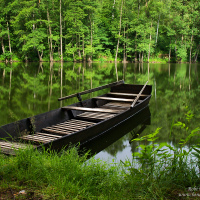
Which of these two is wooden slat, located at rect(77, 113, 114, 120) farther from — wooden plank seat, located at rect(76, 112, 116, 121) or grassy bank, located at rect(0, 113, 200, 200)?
grassy bank, located at rect(0, 113, 200, 200)

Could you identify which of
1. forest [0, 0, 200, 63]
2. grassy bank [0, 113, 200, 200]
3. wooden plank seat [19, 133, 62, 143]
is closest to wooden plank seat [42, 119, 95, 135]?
wooden plank seat [19, 133, 62, 143]

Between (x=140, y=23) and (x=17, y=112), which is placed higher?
(x=140, y=23)

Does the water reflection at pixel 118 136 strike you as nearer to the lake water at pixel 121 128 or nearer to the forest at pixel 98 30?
the lake water at pixel 121 128

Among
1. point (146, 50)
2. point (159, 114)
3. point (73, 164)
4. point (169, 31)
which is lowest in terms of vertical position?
point (159, 114)

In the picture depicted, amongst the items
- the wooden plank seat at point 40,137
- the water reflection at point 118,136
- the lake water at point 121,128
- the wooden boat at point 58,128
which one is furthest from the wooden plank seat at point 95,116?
the wooden plank seat at point 40,137

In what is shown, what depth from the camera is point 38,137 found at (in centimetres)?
544

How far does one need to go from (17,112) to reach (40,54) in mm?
33112

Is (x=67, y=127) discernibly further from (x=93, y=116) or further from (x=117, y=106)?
(x=117, y=106)

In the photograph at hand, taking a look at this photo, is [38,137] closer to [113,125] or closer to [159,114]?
[113,125]

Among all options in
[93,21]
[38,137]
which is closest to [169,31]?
[93,21]

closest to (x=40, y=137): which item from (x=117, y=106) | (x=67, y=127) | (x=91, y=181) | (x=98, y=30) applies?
(x=67, y=127)

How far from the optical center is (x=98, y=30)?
43.2 m

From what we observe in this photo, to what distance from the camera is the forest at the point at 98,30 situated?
36.9 metres

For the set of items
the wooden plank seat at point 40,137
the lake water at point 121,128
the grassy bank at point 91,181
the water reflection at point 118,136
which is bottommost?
the water reflection at point 118,136
